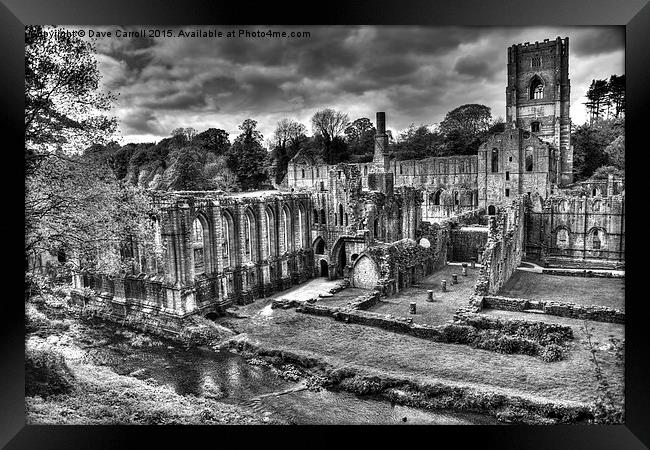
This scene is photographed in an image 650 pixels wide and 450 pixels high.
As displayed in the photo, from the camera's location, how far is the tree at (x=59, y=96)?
10266 mm

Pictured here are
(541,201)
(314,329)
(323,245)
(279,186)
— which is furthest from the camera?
(279,186)

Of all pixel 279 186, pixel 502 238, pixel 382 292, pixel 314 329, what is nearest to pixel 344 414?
pixel 314 329

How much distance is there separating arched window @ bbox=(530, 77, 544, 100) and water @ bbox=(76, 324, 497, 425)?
26321mm

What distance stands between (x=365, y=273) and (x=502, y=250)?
5.89 m

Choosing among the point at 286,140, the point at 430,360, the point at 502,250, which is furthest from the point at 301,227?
the point at 430,360

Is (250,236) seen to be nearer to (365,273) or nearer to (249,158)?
(249,158)

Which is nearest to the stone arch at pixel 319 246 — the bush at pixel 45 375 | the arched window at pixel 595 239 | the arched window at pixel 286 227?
the arched window at pixel 286 227

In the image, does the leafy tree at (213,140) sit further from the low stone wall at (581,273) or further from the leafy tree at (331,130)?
the low stone wall at (581,273)

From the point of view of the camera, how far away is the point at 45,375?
10.5 metres

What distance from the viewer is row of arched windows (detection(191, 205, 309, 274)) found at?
17609 mm

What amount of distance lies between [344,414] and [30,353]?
725 centimetres
